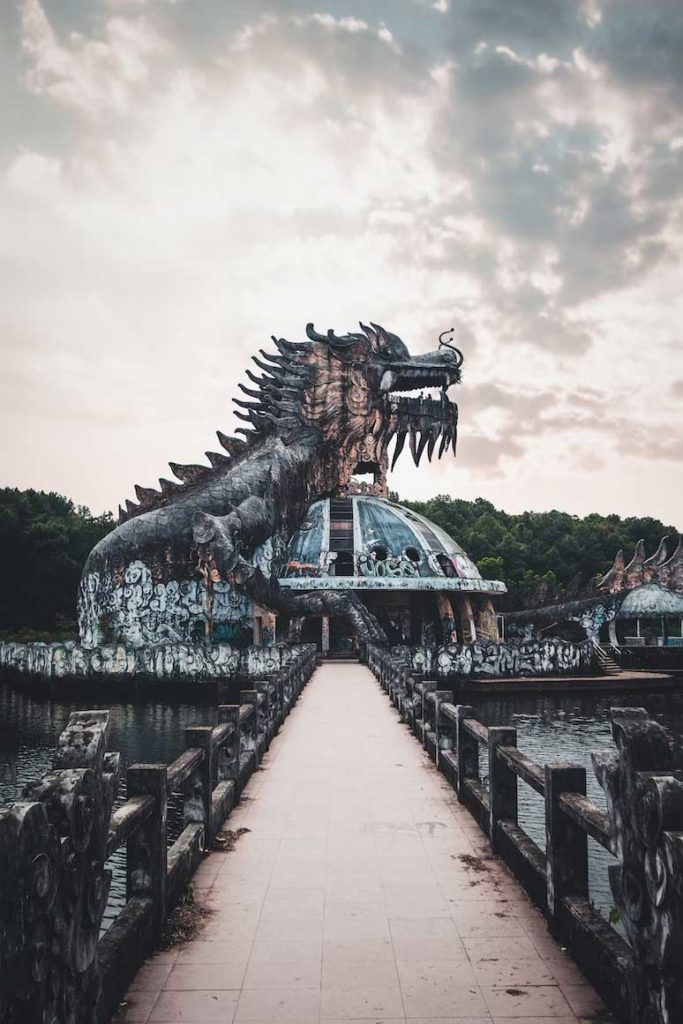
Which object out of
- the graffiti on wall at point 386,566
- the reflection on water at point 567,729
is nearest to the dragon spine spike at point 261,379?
the graffiti on wall at point 386,566

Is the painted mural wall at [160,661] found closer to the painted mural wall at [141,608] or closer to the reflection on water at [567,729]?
the painted mural wall at [141,608]

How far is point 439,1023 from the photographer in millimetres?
Answer: 4266

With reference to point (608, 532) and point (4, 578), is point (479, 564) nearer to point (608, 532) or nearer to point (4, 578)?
point (608, 532)

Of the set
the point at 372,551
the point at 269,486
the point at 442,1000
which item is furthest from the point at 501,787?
the point at 372,551

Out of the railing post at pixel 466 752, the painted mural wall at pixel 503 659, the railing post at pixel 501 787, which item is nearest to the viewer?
the railing post at pixel 501 787

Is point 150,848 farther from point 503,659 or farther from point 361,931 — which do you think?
point 503,659

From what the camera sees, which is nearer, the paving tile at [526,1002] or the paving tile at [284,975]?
the paving tile at [526,1002]

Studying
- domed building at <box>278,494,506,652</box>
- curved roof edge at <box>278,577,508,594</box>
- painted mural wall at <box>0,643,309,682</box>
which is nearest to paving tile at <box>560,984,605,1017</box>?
painted mural wall at <box>0,643,309,682</box>

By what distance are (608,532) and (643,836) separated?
214ft

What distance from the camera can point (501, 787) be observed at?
717 cm

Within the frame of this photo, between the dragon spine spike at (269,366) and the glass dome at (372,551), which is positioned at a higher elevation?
the dragon spine spike at (269,366)

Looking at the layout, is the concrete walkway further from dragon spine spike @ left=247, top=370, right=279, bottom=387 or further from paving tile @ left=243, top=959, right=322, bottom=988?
dragon spine spike @ left=247, top=370, right=279, bottom=387

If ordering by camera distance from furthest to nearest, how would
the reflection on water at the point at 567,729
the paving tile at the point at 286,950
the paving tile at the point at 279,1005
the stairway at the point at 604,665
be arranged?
the stairway at the point at 604,665 → the reflection on water at the point at 567,729 → the paving tile at the point at 286,950 → the paving tile at the point at 279,1005

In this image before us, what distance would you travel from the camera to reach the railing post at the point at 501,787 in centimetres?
717
